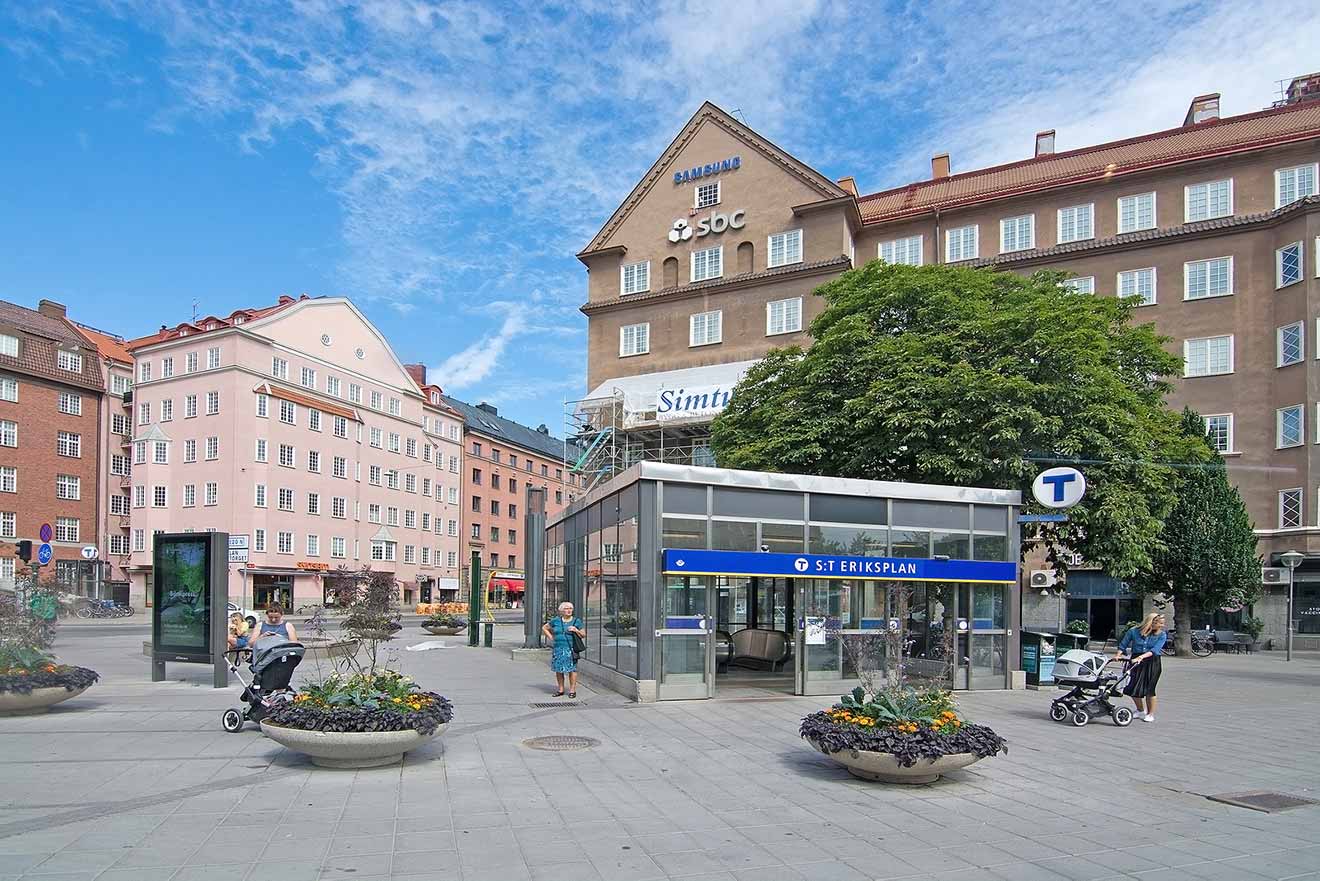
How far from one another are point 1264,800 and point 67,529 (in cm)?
6485

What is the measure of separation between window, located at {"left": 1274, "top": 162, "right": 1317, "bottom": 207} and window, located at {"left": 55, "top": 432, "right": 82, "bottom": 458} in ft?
218

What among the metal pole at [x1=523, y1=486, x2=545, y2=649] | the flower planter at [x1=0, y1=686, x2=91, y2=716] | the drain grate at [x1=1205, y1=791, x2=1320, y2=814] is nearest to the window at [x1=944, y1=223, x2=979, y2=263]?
the metal pole at [x1=523, y1=486, x2=545, y2=649]

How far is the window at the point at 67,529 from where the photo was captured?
5731 cm

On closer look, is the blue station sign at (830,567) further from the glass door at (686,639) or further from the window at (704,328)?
the window at (704,328)

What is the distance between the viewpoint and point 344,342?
64375 mm

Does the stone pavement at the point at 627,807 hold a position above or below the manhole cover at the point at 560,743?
above

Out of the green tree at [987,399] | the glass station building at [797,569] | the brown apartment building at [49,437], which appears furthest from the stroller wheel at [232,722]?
the brown apartment building at [49,437]

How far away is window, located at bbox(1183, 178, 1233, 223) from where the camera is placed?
39406mm

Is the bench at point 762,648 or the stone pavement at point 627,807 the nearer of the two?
the stone pavement at point 627,807

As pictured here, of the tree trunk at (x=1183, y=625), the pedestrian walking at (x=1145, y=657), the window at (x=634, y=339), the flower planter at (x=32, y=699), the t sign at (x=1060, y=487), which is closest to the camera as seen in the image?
the flower planter at (x=32, y=699)

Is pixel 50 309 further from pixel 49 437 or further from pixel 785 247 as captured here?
pixel 785 247

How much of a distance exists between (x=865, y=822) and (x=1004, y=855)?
1210 millimetres

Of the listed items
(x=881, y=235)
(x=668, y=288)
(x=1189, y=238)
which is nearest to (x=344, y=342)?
(x=668, y=288)

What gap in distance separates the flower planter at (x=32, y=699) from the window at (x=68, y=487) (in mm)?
53071
